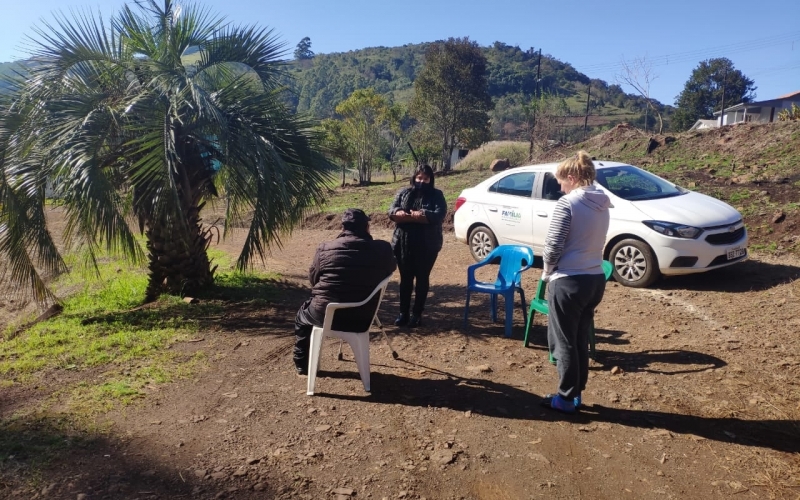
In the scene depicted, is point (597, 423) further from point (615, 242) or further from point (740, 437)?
point (615, 242)

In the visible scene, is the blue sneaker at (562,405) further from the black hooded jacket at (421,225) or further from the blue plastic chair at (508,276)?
the black hooded jacket at (421,225)

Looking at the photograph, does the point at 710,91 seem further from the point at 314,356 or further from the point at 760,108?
the point at 314,356

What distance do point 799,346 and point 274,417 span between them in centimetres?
446

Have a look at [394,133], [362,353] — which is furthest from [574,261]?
[394,133]

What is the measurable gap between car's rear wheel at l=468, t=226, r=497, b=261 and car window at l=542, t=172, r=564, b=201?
3.66ft

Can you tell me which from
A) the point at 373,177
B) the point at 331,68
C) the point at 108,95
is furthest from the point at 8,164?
the point at 331,68

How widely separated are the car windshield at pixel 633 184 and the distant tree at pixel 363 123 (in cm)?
2213

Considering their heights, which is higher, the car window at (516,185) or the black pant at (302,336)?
the car window at (516,185)

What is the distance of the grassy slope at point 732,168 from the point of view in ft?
32.7

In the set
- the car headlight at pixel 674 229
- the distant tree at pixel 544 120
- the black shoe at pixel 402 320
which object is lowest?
the black shoe at pixel 402 320

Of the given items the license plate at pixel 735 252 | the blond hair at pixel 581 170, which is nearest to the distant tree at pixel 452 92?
the license plate at pixel 735 252

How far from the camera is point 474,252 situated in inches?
383

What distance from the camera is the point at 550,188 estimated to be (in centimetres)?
866

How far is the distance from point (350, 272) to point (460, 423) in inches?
51.1
